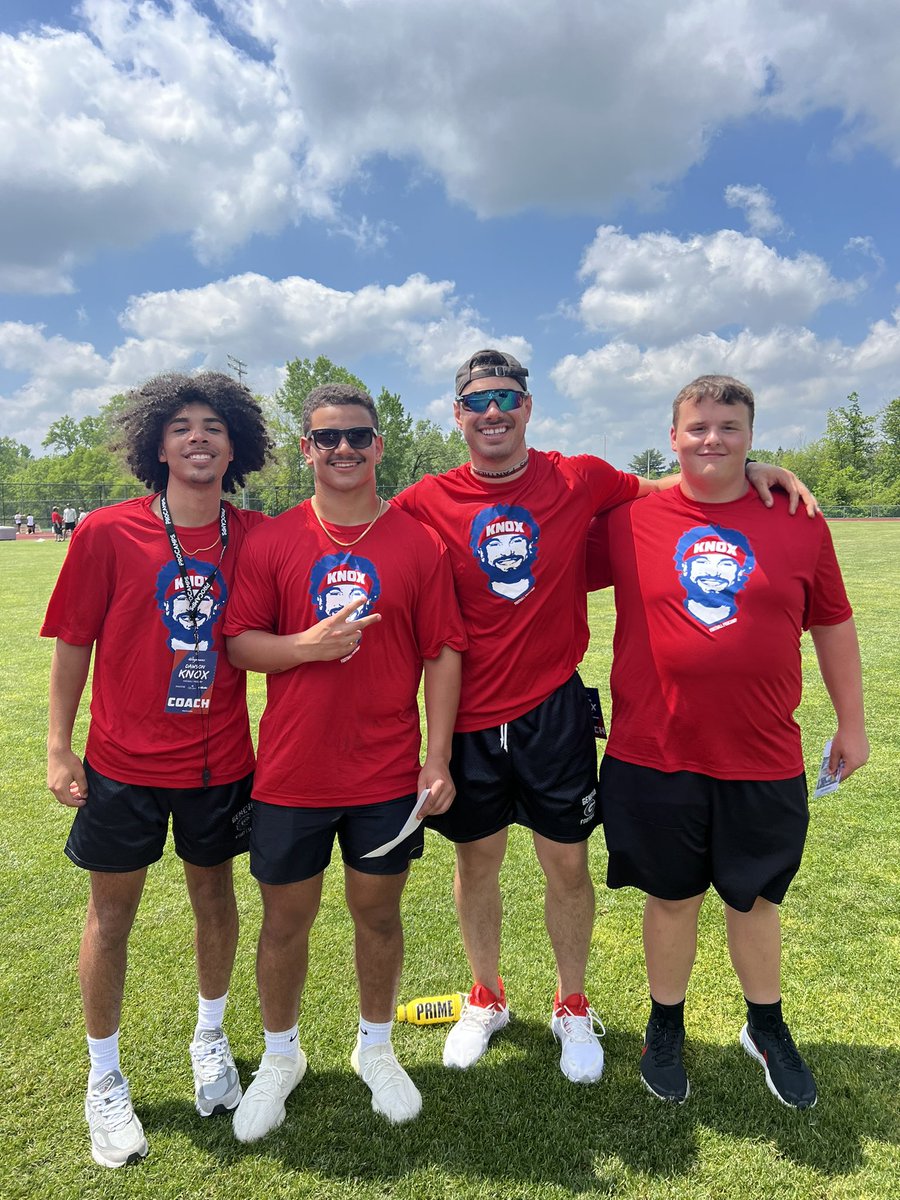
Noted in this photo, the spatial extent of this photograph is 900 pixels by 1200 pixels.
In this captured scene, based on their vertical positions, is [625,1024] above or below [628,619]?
below

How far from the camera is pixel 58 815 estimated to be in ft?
15.9

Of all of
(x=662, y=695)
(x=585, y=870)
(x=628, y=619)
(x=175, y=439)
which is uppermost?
(x=175, y=439)

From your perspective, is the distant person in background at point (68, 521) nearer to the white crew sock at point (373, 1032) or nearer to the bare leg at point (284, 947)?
the bare leg at point (284, 947)

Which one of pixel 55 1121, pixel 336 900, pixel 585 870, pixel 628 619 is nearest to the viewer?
pixel 55 1121

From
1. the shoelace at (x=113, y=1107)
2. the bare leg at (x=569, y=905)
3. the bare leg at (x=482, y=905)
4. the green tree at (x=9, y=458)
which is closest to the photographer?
the shoelace at (x=113, y=1107)

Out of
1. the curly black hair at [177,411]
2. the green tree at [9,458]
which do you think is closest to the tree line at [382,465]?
the green tree at [9,458]

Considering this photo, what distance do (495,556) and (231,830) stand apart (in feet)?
4.61

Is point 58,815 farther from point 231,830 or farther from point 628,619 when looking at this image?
point 628,619

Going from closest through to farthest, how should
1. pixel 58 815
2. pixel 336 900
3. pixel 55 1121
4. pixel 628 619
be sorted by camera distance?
pixel 55 1121, pixel 628 619, pixel 336 900, pixel 58 815

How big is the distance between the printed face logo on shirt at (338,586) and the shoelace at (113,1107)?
177 cm

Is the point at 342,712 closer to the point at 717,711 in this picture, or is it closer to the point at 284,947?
the point at 284,947

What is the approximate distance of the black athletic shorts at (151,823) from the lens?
2.39 meters

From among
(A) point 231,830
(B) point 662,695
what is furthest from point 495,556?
(A) point 231,830

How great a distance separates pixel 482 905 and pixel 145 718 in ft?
5.13
